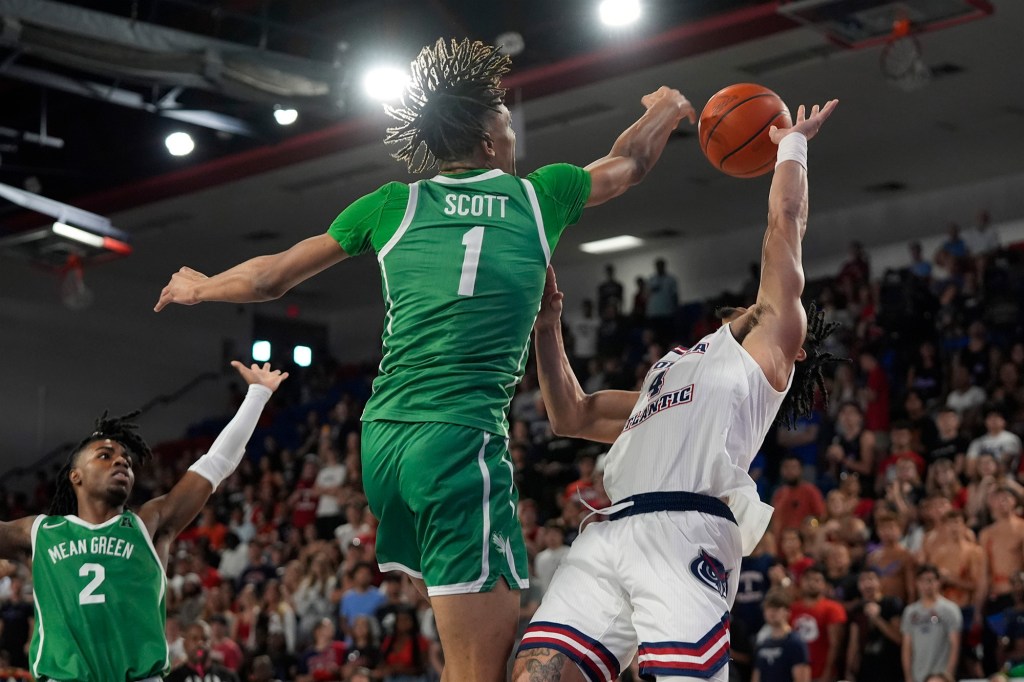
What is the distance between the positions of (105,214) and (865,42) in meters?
11.2

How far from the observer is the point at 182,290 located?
3688mm

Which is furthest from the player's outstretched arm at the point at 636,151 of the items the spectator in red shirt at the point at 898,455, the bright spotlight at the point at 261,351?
the spectator in red shirt at the point at 898,455

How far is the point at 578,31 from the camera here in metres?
13.4

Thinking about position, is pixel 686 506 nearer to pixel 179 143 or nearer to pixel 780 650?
pixel 780 650

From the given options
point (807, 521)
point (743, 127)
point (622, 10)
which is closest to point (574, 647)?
point (743, 127)

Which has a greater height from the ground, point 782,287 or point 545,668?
point 782,287

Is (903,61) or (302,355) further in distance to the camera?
(903,61)

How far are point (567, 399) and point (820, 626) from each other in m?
5.60

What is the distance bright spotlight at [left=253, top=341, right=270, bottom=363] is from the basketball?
218 centimetres

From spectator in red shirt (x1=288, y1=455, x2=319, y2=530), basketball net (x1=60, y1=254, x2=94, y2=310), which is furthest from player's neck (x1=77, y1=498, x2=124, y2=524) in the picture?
basketball net (x1=60, y1=254, x2=94, y2=310)

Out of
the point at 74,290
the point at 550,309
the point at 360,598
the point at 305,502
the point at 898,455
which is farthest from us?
the point at 74,290

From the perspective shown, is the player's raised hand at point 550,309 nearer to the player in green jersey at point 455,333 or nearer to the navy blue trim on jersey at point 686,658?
the player in green jersey at point 455,333

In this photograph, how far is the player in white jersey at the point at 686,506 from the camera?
3.60 m

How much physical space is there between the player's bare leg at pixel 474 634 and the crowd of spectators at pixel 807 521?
275 cm
